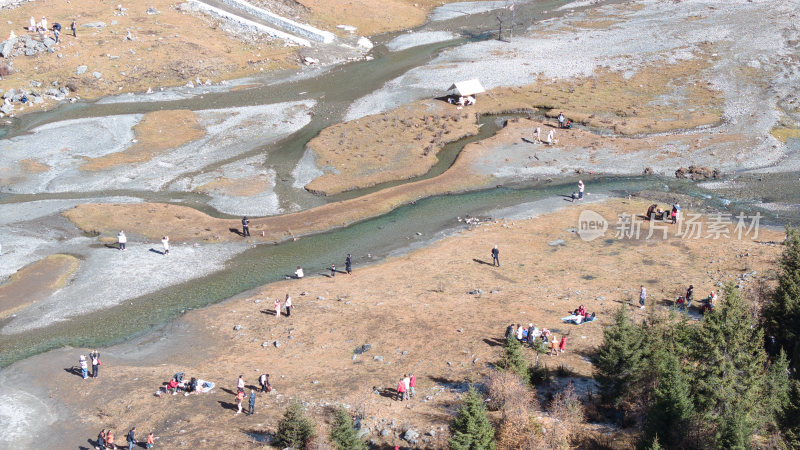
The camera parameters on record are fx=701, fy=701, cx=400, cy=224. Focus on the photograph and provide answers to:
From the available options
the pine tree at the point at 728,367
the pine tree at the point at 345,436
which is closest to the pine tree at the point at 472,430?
the pine tree at the point at 345,436

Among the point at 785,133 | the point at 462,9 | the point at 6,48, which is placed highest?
the point at 6,48

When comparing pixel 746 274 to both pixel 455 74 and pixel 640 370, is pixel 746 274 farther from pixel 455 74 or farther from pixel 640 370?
pixel 455 74

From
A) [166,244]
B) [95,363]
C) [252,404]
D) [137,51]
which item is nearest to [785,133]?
[166,244]

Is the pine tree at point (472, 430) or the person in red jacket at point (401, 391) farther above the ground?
the pine tree at point (472, 430)

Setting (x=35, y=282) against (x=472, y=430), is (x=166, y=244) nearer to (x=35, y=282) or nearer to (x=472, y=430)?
(x=35, y=282)

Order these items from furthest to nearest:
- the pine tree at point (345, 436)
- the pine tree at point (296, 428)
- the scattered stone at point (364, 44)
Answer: the scattered stone at point (364, 44) < the pine tree at point (296, 428) < the pine tree at point (345, 436)

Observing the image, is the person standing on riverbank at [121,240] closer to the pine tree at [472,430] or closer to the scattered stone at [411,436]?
the scattered stone at [411,436]

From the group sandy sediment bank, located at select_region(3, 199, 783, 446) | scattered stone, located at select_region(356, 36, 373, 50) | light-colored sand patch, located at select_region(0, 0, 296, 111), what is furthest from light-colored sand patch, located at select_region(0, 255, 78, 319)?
scattered stone, located at select_region(356, 36, 373, 50)

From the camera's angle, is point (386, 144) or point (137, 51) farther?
point (137, 51)
